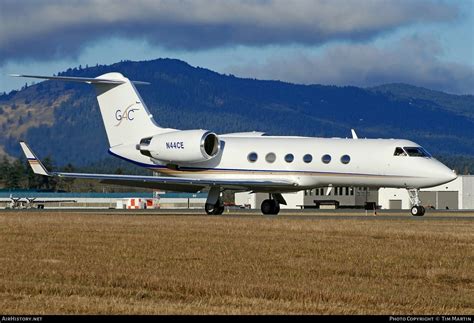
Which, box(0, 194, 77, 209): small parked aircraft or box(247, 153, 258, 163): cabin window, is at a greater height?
Answer: box(247, 153, 258, 163): cabin window

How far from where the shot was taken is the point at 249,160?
4344cm

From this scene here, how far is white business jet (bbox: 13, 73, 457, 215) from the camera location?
1626 inches

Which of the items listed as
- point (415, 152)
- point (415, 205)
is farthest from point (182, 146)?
point (415, 205)

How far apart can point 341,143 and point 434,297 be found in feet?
84.7

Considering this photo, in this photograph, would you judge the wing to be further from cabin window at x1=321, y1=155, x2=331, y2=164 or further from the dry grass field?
the dry grass field

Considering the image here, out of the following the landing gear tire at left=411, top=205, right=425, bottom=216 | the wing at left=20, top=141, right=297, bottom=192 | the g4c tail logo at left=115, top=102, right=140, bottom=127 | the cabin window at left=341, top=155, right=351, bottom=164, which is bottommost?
the landing gear tire at left=411, top=205, right=425, bottom=216

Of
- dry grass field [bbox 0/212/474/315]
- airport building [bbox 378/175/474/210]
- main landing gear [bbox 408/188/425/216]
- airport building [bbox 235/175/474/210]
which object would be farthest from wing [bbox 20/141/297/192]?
airport building [bbox 378/175/474/210]

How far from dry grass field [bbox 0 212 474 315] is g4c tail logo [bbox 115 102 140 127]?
1644cm

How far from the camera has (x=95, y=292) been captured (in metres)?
16.3

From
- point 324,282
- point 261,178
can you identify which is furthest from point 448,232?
point 261,178

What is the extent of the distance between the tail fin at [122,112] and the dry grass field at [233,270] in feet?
53.4

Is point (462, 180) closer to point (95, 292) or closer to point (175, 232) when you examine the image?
point (175, 232)

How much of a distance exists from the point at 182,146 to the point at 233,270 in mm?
23830

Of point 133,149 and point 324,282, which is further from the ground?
point 133,149
